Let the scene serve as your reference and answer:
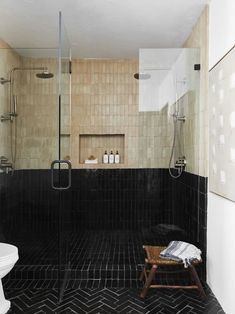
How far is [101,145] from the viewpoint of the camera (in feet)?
A: 13.4

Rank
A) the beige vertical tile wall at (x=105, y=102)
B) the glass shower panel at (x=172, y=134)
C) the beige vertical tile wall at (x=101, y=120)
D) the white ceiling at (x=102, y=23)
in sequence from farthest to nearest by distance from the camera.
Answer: the beige vertical tile wall at (x=105, y=102) < the beige vertical tile wall at (x=101, y=120) < the glass shower panel at (x=172, y=134) < the white ceiling at (x=102, y=23)

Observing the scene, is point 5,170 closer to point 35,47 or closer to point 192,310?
point 35,47

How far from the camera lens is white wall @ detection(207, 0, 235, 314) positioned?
6.84 ft

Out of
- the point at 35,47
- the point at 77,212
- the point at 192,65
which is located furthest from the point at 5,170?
the point at 192,65

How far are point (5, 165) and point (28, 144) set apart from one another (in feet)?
1.09

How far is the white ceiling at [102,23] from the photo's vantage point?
262 cm

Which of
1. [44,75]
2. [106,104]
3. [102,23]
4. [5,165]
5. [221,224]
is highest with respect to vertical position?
[102,23]

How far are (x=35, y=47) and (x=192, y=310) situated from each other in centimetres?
317

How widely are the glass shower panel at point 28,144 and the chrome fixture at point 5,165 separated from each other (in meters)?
0.01

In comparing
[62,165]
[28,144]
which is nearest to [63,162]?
[62,165]

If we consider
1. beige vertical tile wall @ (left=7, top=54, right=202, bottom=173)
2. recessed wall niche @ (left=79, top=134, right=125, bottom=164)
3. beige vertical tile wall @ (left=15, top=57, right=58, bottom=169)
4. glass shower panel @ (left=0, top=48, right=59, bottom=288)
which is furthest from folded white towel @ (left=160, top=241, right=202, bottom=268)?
recessed wall niche @ (left=79, top=134, right=125, bottom=164)

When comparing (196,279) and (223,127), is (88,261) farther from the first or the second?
(223,127)

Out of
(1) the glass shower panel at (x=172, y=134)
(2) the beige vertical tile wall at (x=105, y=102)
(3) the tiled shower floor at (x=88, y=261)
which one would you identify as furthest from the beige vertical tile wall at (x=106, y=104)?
(3) the tiled shower floor at (x=88, y=261)

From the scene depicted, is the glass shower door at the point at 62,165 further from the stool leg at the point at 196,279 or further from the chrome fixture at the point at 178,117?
the chrome fixture at the point at 178,117
